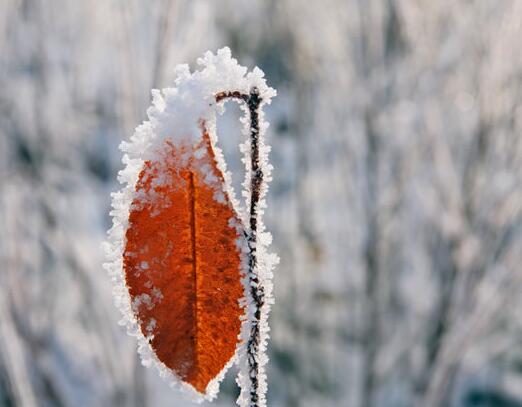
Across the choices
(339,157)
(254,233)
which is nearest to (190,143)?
(254,233)

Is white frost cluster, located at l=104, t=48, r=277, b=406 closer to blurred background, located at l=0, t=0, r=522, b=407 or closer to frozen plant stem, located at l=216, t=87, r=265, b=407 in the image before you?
frozen plant stem, located at l=216, t=87, r=265, b=407

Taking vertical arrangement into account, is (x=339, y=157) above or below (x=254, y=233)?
above

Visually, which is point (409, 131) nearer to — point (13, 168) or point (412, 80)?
point (412, 80)

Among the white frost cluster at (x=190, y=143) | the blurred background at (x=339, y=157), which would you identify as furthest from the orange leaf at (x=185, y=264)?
the blurred background at (x=339, y=157)

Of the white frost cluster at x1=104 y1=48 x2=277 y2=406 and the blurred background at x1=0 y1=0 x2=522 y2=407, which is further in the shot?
the blurred background at x1=0 y1=0 x2=522 y2=407

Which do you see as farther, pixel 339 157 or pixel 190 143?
pixel 339 157

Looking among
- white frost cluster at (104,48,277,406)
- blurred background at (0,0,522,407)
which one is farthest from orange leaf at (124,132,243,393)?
blurred background at (0,0,522,407)

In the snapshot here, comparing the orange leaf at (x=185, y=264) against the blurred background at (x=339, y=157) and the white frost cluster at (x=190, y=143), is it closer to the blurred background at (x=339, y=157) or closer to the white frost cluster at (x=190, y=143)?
the white frost cluster at (x=190, y=143)

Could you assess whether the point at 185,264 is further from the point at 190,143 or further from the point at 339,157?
the point at 339,157

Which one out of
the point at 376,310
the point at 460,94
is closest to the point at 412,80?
the point at 460,94
